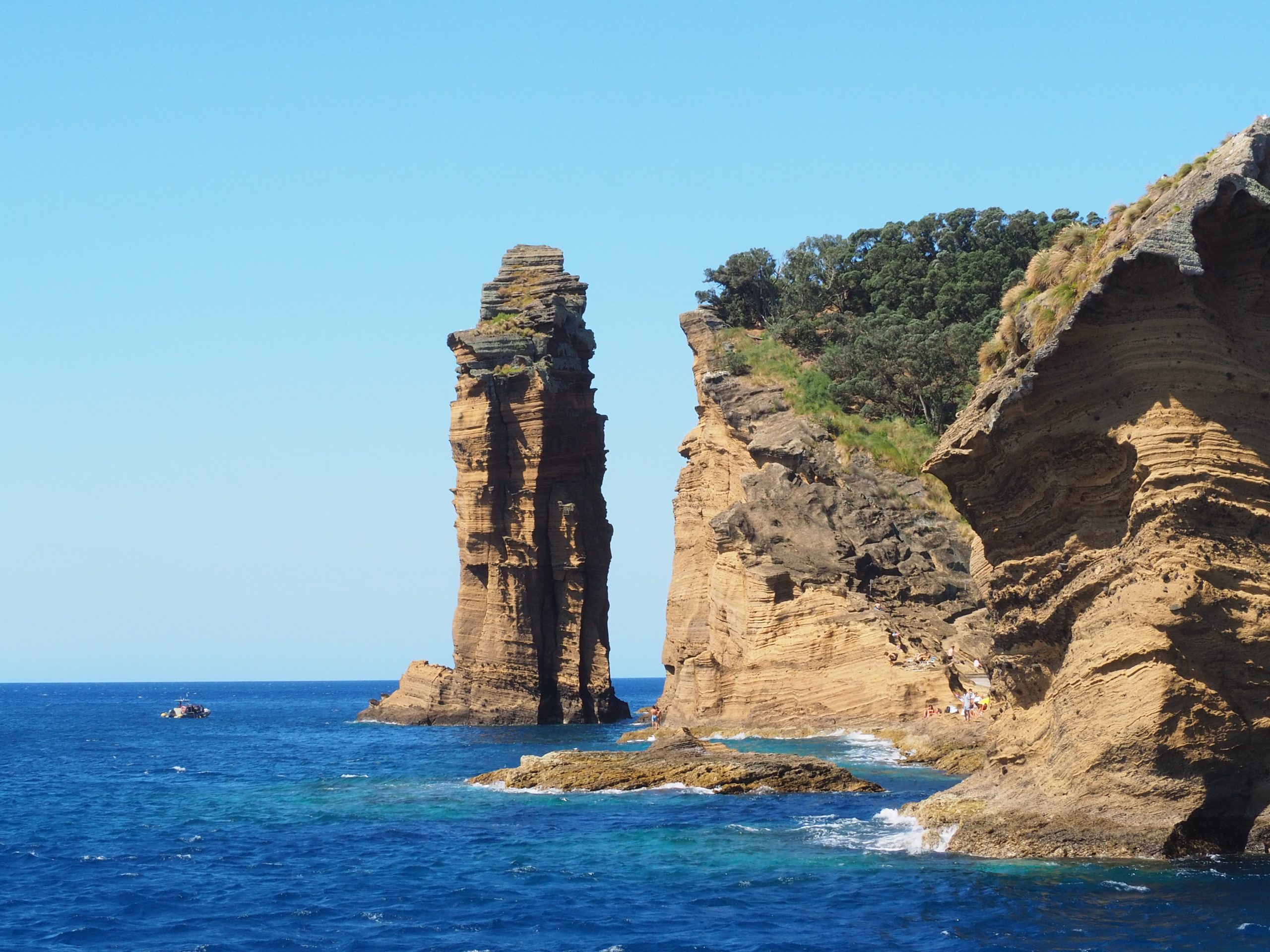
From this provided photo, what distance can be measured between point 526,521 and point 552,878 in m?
48.4

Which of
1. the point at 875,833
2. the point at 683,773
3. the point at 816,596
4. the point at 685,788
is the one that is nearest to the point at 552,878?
the point at 875,833

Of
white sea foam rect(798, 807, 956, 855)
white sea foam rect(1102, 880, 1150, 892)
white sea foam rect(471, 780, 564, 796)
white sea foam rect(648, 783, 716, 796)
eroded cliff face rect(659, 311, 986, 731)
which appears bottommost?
white sea foam rect(471, 780, 564, 796)

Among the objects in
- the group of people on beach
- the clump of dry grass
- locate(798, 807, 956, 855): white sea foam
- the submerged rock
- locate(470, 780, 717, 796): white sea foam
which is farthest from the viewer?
the group of people on beach

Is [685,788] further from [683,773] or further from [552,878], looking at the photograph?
[552,878]

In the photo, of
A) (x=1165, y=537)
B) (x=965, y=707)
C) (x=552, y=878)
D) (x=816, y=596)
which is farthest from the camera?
(x=816, y=596)

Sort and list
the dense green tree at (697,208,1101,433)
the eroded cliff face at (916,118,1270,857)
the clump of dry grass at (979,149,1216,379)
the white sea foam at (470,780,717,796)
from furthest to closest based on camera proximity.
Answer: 1. the dense green tree at (697,208,1101,433)
2. the white sea foam at (470,780,717,796)
3. the clump of dry grass at (979,149,1216,379)
4. the eroded cliff face at (916,118,1270,857)

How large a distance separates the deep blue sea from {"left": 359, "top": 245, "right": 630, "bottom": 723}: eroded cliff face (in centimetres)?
2666

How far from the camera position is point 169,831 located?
3412 cm

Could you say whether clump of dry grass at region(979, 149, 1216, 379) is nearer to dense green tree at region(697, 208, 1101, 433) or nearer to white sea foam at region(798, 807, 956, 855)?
white sea foam at region(798, 807, 956, 855)

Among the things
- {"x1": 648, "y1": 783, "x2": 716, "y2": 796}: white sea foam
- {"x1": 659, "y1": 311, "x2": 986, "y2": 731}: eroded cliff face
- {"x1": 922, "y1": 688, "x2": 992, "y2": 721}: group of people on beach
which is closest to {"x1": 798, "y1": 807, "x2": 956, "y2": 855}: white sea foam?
{"x1": 648, "y1": 783, "x2": 716, "y2": 796}: white sea foam

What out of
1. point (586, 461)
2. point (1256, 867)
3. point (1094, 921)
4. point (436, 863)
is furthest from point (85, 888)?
point (586, 461)

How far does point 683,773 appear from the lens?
36594 millimetres

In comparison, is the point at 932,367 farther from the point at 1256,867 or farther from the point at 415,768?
the point at 1256,867

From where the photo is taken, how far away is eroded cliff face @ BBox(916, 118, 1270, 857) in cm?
2050
